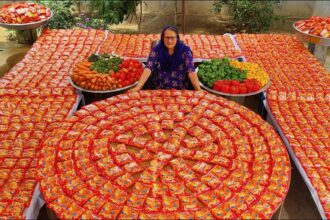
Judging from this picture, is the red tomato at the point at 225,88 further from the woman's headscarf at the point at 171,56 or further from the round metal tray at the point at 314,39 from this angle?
the round metal tray at the point at 314,39

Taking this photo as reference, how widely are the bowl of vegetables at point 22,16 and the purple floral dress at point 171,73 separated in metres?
3.22

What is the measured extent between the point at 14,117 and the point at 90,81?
1.13 metres

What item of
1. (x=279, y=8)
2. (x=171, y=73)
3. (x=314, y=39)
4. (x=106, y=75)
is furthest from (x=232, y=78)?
(x=279, y=8)

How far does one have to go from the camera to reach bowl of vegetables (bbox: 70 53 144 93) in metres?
4.74

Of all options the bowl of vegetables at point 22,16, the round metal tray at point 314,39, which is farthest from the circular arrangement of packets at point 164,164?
the bowl of vegetables at point 22,16

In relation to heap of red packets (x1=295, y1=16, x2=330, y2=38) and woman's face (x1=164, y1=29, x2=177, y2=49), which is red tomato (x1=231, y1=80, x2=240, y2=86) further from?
heap of red packets (x1=295, y1=16, x2=330, y2=38)

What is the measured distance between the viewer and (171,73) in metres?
4.54

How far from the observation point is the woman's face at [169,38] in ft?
12.8

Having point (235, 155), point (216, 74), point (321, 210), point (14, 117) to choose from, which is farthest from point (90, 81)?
point (321, 210)

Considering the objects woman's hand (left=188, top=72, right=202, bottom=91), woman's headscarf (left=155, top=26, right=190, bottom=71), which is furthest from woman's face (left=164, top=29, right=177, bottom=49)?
woman's hand (left=188, top=72, right=202, bottom=91)

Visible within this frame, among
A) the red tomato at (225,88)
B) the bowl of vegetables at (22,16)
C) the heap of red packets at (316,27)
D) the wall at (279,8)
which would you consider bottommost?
the wall at (279,8)

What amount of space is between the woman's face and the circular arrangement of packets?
832 mm

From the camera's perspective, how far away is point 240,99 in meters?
4.87

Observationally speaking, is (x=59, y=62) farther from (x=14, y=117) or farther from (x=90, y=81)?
(x=14, y=117)
